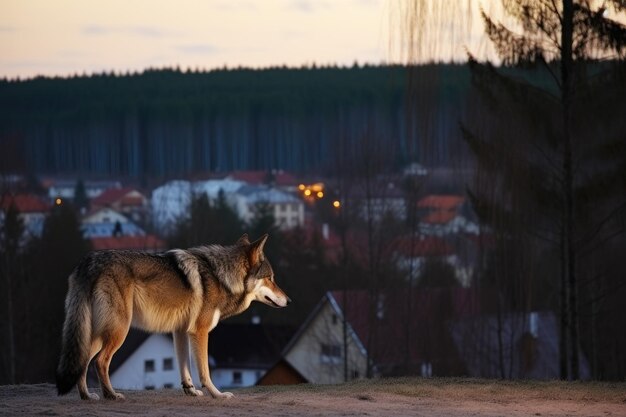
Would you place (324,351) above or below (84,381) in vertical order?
below

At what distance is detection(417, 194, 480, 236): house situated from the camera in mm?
77750

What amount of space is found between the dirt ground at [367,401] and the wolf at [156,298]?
0.42 metres

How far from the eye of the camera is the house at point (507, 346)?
4544 centimetres

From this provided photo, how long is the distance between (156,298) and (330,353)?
141ft

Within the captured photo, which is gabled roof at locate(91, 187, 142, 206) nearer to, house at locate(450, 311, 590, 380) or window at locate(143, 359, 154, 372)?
window at locate(143, 359, 154, 372)

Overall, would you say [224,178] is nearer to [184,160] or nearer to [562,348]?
[184,160]

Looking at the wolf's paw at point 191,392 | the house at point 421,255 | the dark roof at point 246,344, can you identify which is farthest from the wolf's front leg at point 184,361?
the dark roof at point 246,344

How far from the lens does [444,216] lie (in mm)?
84312

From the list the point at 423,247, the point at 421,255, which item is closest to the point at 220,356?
the point at 421,255

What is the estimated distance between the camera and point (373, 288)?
54594mm

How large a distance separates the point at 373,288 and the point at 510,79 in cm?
3061

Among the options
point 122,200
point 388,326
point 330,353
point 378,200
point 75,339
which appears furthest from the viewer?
point 122,200

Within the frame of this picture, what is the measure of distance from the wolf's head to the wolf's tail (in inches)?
79.7

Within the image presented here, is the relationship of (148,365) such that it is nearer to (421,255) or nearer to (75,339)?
(421,255)
